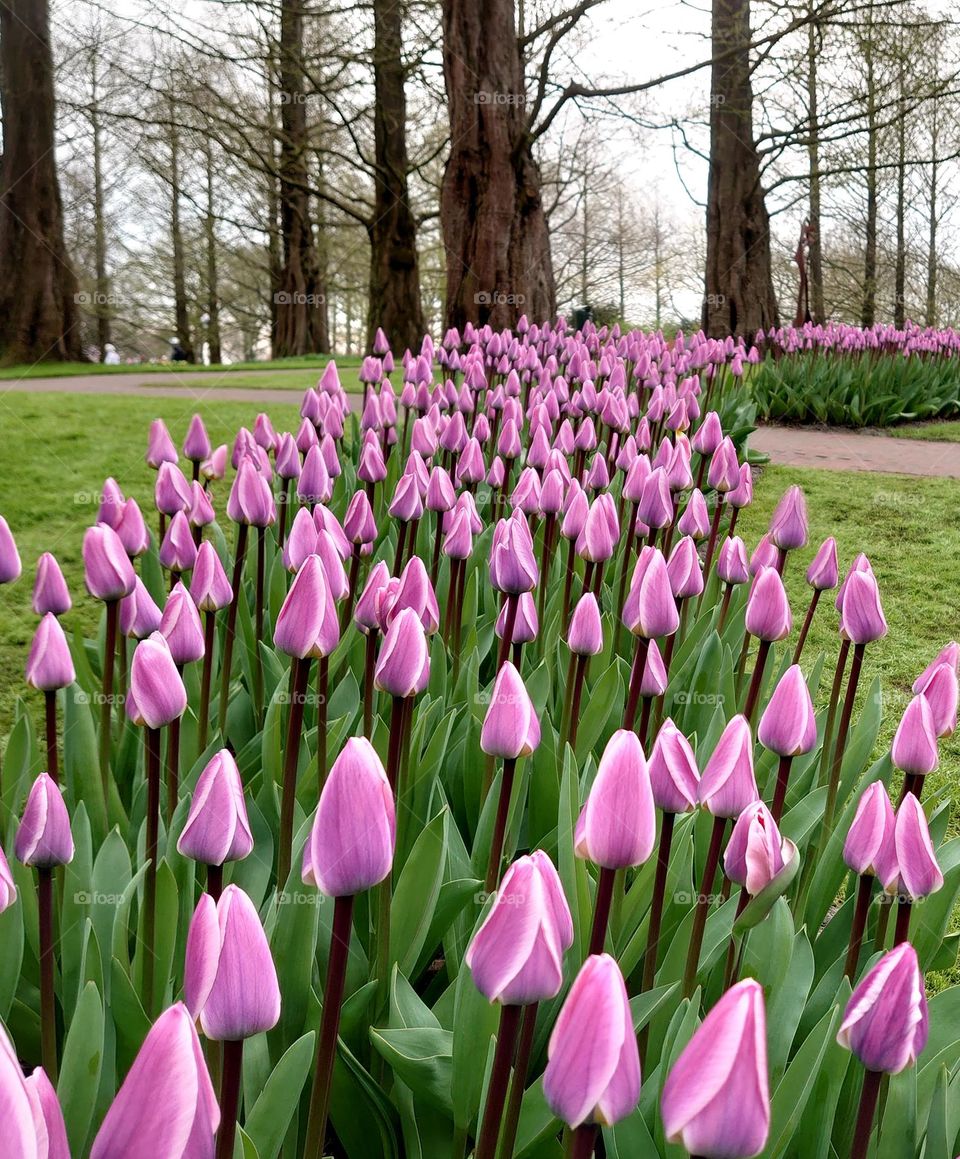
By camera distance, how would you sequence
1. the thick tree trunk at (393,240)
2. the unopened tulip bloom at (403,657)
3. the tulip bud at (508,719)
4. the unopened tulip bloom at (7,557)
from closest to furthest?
the tulip bud at (508,719) < the unopened tulip bloom at (403,657) < the unopened tulip bloom at (7,557) < the thick tree trunk at (393,240)

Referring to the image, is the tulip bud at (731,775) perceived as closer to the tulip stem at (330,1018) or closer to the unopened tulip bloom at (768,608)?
the tulip stem at (330,1018)

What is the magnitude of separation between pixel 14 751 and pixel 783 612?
5.12ft

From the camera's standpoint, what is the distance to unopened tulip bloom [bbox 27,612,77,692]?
1.62 meters

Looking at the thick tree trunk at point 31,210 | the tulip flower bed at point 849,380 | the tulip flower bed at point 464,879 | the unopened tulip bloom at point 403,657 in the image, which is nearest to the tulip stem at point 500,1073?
the tulip flower bed at point 464,879

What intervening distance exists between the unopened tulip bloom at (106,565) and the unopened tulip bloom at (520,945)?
4.20ft

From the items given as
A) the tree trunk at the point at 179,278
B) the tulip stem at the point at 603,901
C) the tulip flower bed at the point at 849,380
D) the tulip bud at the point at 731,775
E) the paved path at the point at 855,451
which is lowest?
the tulip stem at the point at 603,901

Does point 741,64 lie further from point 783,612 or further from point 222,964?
point 222,964

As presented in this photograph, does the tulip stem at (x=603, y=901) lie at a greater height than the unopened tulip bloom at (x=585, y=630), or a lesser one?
lesser

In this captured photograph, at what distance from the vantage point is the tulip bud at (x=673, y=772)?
126cm

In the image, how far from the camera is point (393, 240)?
14820mm

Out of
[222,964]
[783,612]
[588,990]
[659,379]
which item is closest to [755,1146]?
[588,990]

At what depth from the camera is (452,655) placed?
8.78ft

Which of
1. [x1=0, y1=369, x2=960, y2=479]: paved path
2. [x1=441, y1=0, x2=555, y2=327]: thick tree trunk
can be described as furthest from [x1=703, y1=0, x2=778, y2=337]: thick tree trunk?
[x1=441, y1=0, x2=555, y2=327]: thick tree trunk

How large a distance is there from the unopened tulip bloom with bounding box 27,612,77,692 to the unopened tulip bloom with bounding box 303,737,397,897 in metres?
0.86
